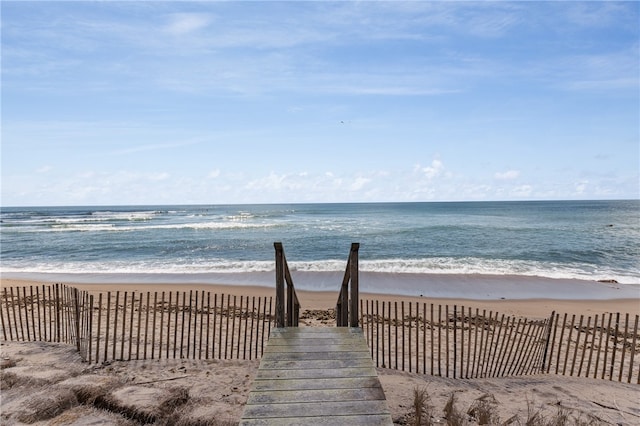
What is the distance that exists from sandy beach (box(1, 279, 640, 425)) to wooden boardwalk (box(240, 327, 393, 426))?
4.67 ft

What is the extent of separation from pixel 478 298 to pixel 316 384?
12112 millimetres

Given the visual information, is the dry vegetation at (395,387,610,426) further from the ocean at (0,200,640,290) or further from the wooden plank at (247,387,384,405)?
the ocean at (0,200,640,290)

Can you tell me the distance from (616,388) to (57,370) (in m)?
9.86

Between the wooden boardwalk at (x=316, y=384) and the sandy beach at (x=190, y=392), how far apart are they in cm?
142

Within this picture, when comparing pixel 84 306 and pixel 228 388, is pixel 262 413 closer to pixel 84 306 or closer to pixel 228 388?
pixel 228 388

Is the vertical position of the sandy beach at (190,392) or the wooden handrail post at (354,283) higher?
the wooden handrail post at (354,283)

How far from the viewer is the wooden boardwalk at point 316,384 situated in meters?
3.47

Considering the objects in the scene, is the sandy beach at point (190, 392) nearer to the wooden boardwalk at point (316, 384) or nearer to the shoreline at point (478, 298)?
the wooden boardwalk at point (316, 384)

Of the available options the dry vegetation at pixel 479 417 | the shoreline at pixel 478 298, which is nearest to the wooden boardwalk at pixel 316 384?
the dry vegetation at pixel 479 417

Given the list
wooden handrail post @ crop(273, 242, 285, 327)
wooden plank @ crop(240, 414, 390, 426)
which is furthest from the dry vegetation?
wooden handrail post @ crop(273, 242, 285, 327)

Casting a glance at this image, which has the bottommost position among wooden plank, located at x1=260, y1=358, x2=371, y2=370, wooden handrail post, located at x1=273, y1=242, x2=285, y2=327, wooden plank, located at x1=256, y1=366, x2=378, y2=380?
wooden plank, located at x1=256, y1=366, x2=378, y2=380

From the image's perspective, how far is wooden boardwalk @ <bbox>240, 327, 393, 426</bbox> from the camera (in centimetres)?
347

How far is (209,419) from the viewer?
516 cm

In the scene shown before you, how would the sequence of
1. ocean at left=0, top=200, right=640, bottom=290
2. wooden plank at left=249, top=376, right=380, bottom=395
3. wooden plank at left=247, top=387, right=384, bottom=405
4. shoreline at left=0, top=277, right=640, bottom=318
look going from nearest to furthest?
wooden plank at left=247, top=387, right=384, bottom=405
wooden plank at left=249, top=376, right=380, bottom=395
shoreline at left=0, top=277, right=640, bottom=318
ocean at left=0, top=200, right=640, bottom=290
